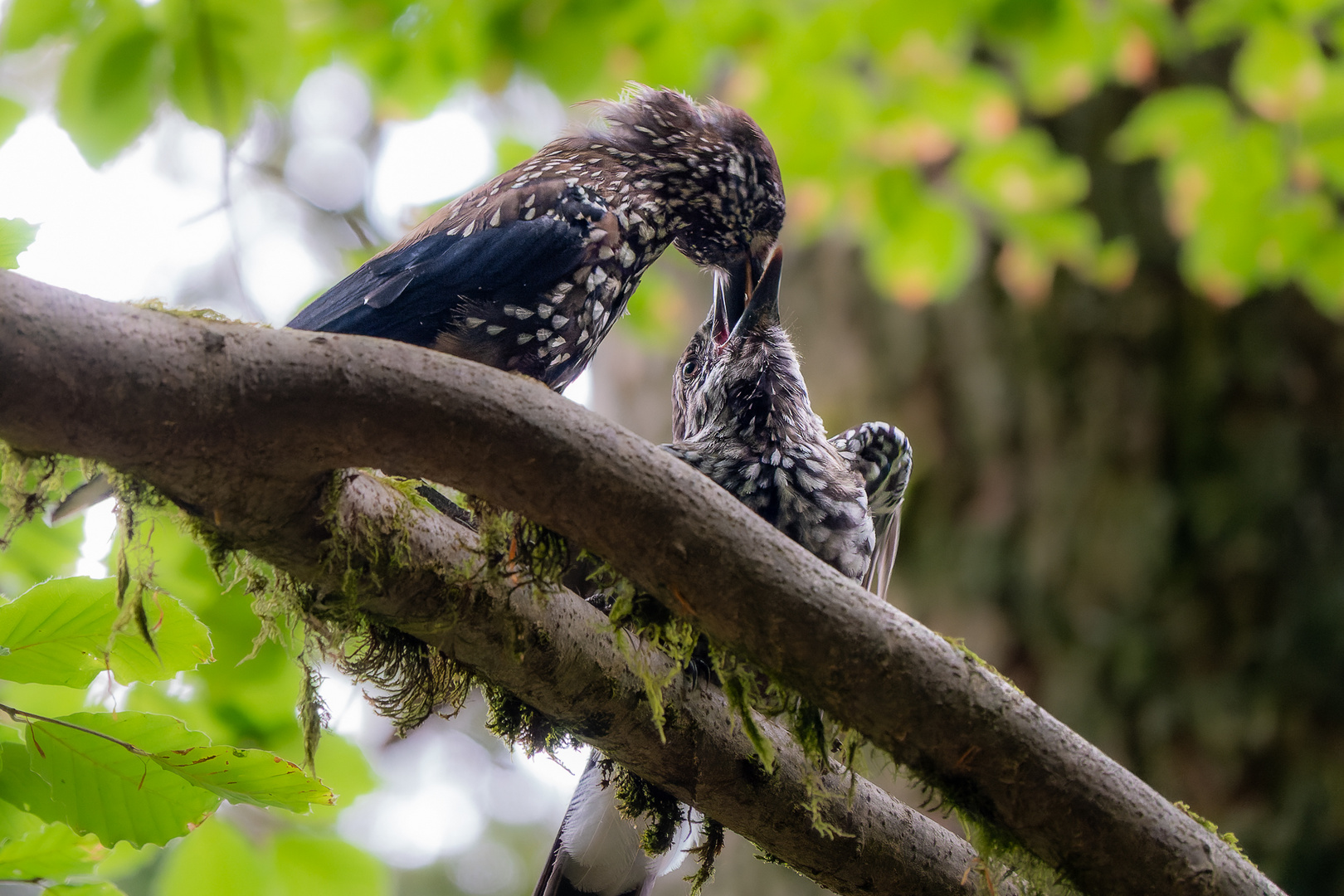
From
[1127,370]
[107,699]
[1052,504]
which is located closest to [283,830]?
[107,699]

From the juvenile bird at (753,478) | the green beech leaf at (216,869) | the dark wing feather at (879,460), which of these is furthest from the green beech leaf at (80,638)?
the dark wing feather at (879,460)

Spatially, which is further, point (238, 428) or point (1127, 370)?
point (1127, 370)

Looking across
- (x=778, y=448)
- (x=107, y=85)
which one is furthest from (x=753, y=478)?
Result: (x=107, y=85)

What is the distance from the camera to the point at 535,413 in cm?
132

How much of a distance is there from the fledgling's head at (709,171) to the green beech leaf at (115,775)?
1.56 meters

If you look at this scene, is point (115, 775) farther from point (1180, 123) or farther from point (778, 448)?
point (1180, 123)

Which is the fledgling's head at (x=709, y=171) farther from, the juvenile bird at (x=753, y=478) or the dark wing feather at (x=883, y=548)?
the dark wing feather at (x=883, y=548)

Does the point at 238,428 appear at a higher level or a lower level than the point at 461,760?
lower

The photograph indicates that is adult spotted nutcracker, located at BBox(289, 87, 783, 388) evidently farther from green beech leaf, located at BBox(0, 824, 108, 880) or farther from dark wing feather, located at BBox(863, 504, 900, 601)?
green beech leaf, located at BBox(0, 824, 108, 880)

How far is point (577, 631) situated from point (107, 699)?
2.98 feet

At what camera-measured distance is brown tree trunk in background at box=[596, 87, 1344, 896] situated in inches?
144

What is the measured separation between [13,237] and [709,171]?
1525 millimetres

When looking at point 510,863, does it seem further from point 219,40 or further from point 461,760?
point 219,40

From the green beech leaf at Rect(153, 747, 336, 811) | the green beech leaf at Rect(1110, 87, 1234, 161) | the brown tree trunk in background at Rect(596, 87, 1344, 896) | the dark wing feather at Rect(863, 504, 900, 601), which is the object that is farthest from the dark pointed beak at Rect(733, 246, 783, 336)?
the green beech leaf at Rect(1110, 87, 1234, 161)
